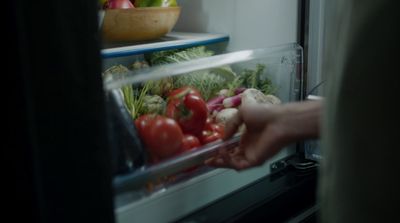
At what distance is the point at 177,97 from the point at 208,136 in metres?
0.10

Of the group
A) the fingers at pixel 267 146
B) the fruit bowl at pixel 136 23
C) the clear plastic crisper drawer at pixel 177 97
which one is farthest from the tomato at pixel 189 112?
Answer: the fruit bowl at pixel 136 23

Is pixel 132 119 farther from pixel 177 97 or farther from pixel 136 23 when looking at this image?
pixel 136 23

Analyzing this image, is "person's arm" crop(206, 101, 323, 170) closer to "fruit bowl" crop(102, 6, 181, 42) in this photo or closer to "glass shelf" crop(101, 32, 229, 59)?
"glass shelf" crop(101, 32, 229, 59)

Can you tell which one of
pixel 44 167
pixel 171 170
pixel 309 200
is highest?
pixel 44 167

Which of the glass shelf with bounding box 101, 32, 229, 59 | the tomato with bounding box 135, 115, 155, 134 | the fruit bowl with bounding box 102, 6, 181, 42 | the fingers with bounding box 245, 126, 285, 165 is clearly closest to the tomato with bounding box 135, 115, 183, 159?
the tomato with bounding box 135, 115, 155, 134

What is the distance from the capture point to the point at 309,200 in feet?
3.88

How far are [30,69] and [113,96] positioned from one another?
0.88 feet

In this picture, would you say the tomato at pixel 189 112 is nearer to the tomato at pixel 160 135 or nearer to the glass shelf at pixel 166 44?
the tomato at pixel 160 135

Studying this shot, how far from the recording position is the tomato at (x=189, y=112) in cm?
101

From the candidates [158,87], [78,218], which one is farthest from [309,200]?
[78,218]

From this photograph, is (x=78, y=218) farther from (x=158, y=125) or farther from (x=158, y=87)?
(x=158, y=87)

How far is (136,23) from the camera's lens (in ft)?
4.31

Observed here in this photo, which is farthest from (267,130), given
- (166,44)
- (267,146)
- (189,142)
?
(166,44)

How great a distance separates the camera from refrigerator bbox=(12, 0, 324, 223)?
529 mm
